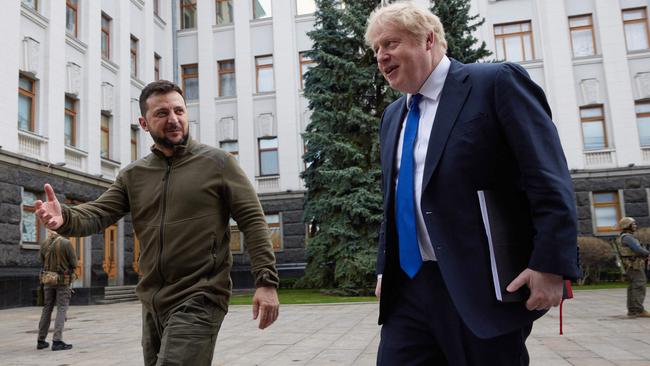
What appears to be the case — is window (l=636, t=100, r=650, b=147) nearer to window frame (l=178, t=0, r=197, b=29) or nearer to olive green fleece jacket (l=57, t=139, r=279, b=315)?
window frame (l=178, t=0, r=197, b=29)

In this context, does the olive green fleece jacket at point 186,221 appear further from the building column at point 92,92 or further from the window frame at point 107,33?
the window frame at point 107,33

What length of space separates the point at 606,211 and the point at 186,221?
78.7 feet

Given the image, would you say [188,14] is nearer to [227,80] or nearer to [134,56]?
[227,80]

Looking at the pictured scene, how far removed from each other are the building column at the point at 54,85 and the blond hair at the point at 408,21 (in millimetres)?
18436

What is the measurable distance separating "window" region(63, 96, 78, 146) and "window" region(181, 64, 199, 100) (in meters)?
8.30

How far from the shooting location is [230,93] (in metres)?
28.3

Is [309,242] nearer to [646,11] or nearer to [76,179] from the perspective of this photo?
[76,179]

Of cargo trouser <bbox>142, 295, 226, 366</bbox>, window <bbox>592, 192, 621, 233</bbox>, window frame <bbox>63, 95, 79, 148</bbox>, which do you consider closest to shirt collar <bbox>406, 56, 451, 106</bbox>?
cargo trouser <bbox>142, 295, 226, 366</bbox>

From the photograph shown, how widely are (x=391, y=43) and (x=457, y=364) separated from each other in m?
1.35

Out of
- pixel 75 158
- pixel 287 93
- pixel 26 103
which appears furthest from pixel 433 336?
pixel 287 93

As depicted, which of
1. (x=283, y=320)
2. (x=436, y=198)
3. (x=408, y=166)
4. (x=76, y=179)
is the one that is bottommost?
(x=283, y=320)

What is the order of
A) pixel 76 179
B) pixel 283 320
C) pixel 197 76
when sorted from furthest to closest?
pixel 197 76 < pixel 76 179 < pixel 283 320

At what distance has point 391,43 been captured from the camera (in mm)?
2443

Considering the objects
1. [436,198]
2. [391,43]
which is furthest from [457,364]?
[391,43]
